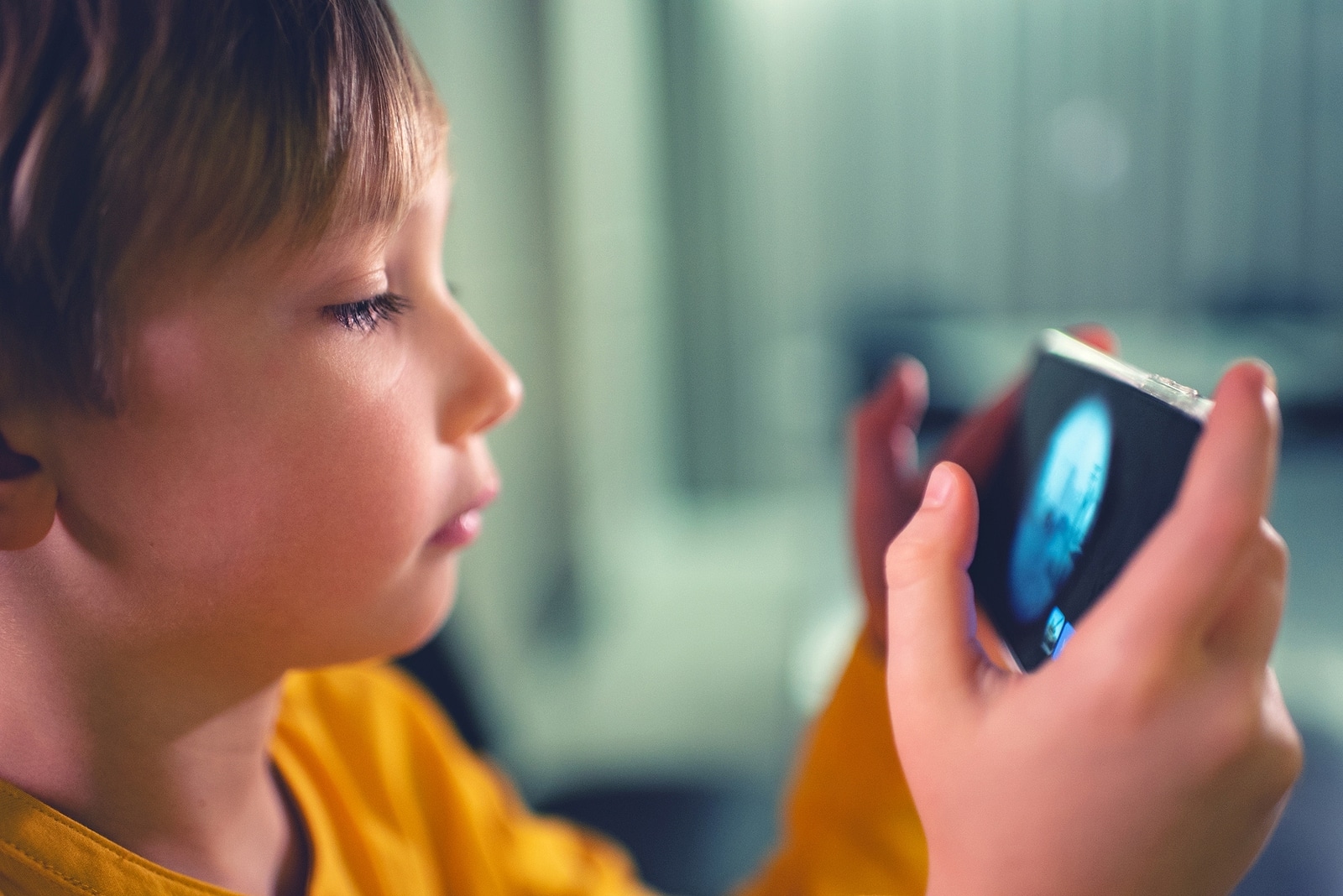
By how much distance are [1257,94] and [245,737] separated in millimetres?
2955

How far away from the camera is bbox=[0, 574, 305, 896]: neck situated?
44cm

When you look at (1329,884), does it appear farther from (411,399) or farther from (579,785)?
(579,785)

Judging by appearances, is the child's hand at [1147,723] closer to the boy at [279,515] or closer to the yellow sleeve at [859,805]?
the boy at [279,515]

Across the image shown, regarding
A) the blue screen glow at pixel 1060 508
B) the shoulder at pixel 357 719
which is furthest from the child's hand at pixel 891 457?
the shoulder at pixel 357 719

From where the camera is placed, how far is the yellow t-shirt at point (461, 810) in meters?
0.62

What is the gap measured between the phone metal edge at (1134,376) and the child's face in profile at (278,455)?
297 mm

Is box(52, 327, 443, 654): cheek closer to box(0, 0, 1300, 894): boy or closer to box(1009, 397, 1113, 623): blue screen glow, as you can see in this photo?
box(0, 0, 1300, 894): boy

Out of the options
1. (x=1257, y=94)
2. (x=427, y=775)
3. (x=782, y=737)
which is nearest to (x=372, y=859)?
(x=427, y=775)

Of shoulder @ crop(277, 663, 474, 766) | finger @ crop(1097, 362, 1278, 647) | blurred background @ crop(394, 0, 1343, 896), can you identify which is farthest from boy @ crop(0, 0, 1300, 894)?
blurred background @ crop(394, 0, 1343, 896)

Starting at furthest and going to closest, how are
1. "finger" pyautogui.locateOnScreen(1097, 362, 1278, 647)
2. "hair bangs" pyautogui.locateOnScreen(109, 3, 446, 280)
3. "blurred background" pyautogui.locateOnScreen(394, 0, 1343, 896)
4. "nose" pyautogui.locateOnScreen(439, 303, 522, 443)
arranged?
"blurred background" pyautogui.locateOnScreen(394, 0, 1343, 896) → "nose" pyautogui.locateOnScreen(439, 303, 522, 443) → "hair bangs" pyautogui.locateOnScreen(109, 3, 446, 280) → "finger" pyautogui.locateOnScreen(1097, 362, 1278, 647)

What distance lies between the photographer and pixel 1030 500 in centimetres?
48

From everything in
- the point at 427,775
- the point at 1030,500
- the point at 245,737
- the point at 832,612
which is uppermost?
the point at 1030,500

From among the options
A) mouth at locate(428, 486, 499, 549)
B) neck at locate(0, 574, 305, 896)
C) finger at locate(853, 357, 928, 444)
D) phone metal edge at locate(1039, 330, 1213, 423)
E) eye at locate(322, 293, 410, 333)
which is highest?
eye at locate(322, 293, 410, 333)

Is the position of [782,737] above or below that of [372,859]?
below
